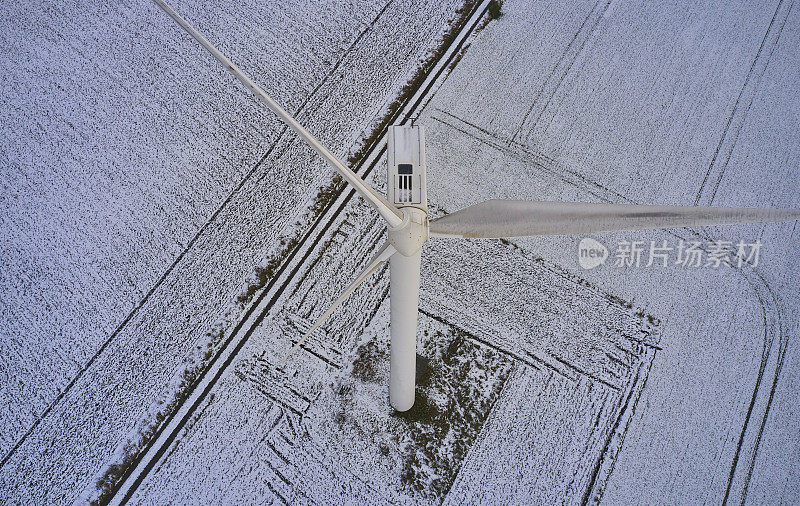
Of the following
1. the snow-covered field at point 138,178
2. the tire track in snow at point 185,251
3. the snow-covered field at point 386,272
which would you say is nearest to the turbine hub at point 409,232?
the snow-covered field at point 386,272

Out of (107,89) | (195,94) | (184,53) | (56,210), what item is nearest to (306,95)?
(195,94)

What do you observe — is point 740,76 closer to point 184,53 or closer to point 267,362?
point 267,362

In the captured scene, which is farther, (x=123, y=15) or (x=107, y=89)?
(x=123, y=15)

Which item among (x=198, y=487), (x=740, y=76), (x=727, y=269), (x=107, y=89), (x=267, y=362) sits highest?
(x=740, y=76)

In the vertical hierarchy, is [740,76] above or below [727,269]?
above

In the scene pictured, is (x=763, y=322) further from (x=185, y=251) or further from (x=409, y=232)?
(x=185, y=251)

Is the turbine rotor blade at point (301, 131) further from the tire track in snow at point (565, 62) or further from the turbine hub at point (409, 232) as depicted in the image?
the tire track in snow at point (565, 62)

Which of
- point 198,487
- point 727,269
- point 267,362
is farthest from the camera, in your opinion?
point 727,269
